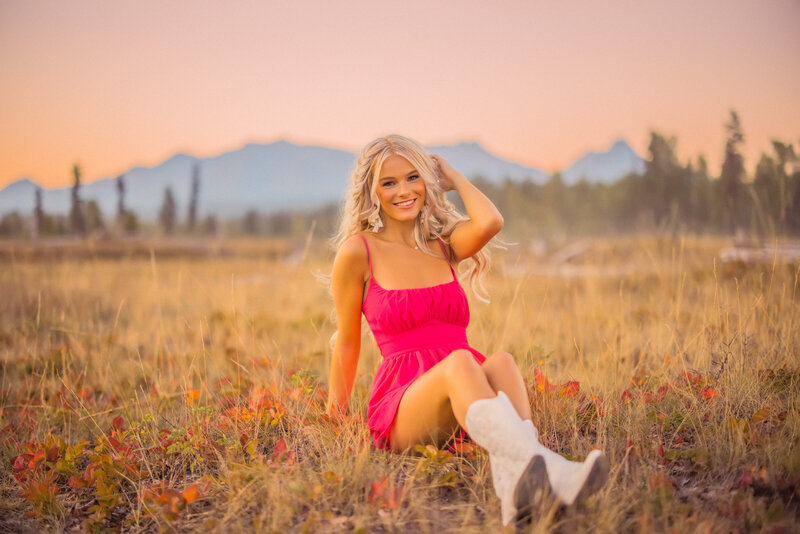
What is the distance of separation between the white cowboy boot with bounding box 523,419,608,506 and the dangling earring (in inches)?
57.1

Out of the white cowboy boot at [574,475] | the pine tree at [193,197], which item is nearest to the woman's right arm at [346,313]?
the white cowboy boot at [574,475]

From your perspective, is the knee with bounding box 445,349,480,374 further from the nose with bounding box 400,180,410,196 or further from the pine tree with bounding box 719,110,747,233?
the pine tree with bounding box 719,110,747,233

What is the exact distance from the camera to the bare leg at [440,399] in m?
2.21

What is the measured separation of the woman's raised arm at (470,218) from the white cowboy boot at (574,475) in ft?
4.03

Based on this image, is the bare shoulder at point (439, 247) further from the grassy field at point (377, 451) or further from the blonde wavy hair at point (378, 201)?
the grassy field at point (377, 451)

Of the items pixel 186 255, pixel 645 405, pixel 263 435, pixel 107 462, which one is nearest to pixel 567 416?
pixel 645 405

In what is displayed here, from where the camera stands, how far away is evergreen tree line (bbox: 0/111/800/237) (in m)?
5.67

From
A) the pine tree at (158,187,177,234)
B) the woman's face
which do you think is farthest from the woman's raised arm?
the pine tree at (158,187,177,234)

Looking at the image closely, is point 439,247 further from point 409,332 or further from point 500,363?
point 500,363

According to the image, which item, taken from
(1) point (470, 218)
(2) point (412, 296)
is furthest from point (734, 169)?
(2) point (412, 296)

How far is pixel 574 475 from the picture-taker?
1.96m

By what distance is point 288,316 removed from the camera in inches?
280

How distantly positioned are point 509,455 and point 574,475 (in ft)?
0.75

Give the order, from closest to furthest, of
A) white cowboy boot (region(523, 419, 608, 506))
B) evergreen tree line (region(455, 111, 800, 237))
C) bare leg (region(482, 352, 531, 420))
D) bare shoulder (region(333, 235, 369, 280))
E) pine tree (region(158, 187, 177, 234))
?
white cowboy boot (region(523, 419, 608, 506)) → bare leg (region(482, 352, 531, 420)) → bare shoulder (region(333, 235, 369, 280)) → evergreen tree line (region(455, 111, 800, 237)) → pine tree (region(158, 187, 177, 234))
